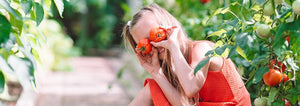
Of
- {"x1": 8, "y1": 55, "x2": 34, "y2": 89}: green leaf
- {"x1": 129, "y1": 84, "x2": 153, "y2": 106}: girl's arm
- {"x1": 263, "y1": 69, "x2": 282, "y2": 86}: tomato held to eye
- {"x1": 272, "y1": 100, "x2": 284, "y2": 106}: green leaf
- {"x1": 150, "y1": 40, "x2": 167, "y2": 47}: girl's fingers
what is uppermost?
{"x1": 8, "y1": 55, "x2": 34, "y2": 89}: green leaf

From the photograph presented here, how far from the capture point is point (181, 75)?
167 centimetres

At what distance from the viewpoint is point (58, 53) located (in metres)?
7.79

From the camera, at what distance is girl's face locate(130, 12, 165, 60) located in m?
1.94

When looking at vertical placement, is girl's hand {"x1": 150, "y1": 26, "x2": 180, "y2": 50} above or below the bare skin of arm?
above

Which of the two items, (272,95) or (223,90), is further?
(223,90)

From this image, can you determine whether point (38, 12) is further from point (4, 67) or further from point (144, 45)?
point (144, 45)

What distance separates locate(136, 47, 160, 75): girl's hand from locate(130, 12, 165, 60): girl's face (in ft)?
0.12

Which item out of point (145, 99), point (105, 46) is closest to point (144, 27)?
point (145, 99)

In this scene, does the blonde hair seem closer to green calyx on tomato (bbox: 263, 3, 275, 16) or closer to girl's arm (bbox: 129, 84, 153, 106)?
girl's arm (bbox: 129, 84, 153, 106)

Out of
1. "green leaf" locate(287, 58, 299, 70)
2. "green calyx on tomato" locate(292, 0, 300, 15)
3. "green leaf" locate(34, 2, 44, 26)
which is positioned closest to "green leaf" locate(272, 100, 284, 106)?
"green leaf" locate(287, 58, 299, 70)

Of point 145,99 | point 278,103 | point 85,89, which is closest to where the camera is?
point 278,103

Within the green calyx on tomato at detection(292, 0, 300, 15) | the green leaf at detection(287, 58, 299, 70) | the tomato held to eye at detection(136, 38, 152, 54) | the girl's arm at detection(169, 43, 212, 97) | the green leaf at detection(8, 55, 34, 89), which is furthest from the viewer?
the tomato held to eye at detection(136, 38, 152, 54)

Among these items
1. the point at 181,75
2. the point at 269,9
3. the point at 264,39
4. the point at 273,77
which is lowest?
the point at 181,75

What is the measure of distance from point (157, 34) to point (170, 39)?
3.3 inches
